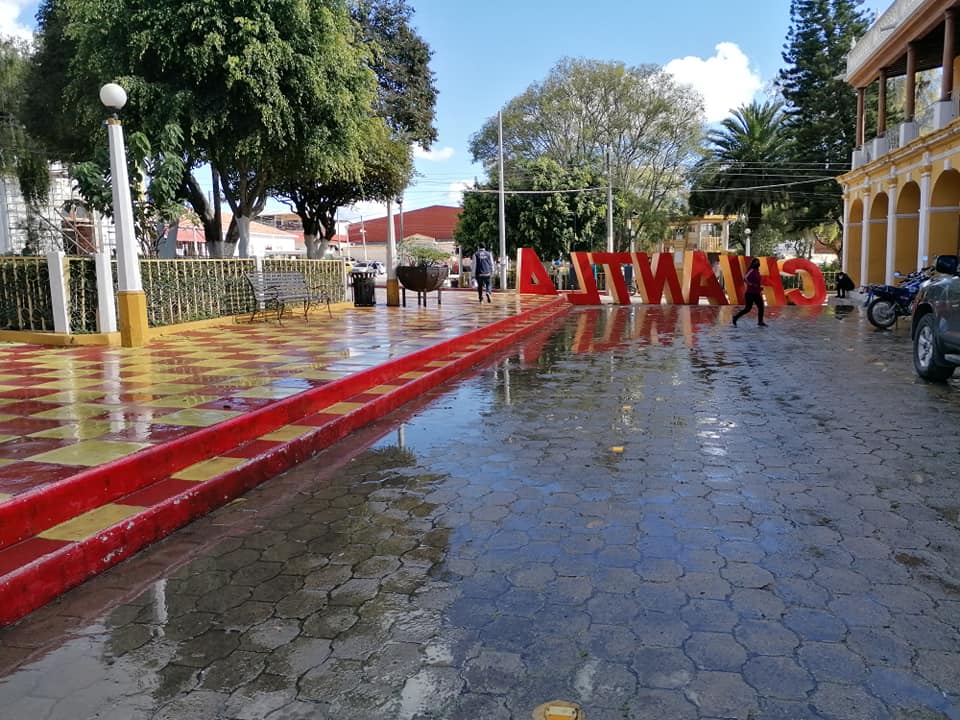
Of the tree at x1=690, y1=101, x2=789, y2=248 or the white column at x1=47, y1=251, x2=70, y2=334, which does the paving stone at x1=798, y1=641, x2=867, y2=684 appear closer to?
the white column at x1=47, y1=251, x2=70, y2=334

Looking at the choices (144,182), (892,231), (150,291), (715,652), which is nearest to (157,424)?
(715,652)

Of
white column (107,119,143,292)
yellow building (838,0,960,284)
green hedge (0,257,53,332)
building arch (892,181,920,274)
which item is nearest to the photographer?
white column (107,119,143,292)

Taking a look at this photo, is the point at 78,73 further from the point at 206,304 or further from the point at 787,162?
the point at 787,162

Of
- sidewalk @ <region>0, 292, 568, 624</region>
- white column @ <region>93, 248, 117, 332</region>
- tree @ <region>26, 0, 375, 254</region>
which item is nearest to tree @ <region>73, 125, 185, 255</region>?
tree @ <region>26, 0, 375, 254</region>

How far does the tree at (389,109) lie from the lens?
2680 centimetres

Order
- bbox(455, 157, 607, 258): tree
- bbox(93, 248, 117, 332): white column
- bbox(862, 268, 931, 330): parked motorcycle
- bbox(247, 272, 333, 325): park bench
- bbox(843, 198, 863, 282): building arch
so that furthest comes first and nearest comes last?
bbox(455, 157, 607, 258): tree < bbox(843, 198, 863, 282): building arch < bbox(862, 268, 931, 330): parked motorcycle < bbox(247, 272, 333, 325): park bench < bbox(93, 248, 117, 332): white column

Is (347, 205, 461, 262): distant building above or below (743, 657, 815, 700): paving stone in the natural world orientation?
above

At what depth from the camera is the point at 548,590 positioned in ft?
11.3

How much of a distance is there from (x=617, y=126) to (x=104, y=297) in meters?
38.4

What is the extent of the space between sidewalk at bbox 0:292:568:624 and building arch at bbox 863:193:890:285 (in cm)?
2177

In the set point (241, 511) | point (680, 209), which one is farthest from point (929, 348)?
point (680, 209)

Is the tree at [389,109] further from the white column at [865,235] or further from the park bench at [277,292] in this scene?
the white column at [865,235]

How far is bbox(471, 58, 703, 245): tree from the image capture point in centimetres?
4372

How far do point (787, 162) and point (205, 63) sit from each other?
1498 inches
